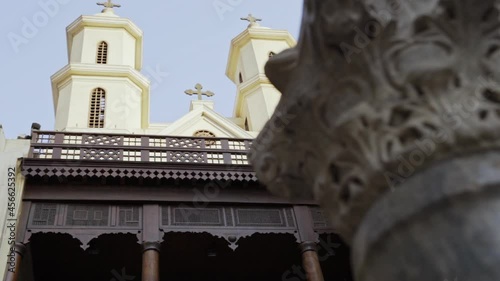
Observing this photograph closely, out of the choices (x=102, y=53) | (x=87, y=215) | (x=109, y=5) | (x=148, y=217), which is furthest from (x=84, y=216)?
(x=109, y=5)

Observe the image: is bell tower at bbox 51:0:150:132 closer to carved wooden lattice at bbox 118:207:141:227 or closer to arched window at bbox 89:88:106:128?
arched window at bbox 89:88:106:128

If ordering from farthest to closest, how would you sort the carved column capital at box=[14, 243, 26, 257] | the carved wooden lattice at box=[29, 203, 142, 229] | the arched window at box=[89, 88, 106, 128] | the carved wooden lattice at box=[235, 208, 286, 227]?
the arched window at box=[89, 88, 106, 128], the carved wooden lattice at box=[235, 208, 286, 227], the carved wooden lattice at box=[29, 203, 142, 229], the carved column capital at box=[14, 243, 26, 257]

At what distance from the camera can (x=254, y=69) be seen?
2323cm

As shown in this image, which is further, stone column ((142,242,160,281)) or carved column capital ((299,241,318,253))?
carved column capital ((299,241,318,253))

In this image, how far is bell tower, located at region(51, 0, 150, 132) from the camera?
18781 mm

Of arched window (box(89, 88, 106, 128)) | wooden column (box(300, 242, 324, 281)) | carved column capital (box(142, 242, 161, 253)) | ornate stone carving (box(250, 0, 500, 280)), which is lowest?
ornate stone carving (box(250, 0, 500, 280))

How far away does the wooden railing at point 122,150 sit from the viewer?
12.0 m

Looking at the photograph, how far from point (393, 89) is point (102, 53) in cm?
2075

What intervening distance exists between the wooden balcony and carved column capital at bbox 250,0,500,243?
31.9 ft

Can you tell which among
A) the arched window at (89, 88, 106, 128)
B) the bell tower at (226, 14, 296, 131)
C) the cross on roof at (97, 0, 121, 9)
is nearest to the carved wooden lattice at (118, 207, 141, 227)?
the arched window at (89, 88, 106, 128)

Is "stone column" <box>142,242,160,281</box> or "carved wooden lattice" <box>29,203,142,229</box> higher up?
"carved wooden lattice" <box>29,203,142,229</box>

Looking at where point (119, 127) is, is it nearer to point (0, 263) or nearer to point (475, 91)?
point (0, 263)

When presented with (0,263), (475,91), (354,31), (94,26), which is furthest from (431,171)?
(94,26)

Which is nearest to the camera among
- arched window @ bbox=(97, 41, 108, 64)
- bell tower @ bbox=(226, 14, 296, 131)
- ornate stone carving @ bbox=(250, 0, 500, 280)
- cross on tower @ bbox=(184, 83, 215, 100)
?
ornate stone carving @ bbox=(250, 0, 500, 280)
